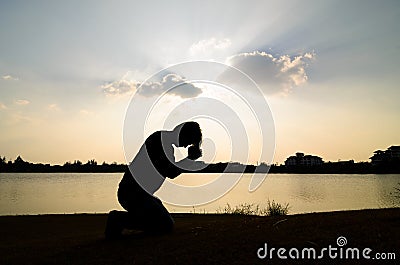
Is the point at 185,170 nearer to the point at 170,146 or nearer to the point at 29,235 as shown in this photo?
the point at 170,146

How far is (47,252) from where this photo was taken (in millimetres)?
5672

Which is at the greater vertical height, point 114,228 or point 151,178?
point 151,178

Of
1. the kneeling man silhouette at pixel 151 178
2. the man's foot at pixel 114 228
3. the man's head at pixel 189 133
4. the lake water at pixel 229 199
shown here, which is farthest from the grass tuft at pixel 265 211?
the man's head at pixel 189 133

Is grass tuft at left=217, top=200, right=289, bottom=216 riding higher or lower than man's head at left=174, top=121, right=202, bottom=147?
lower

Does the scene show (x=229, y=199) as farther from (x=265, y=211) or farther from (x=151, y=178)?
(x=151, y=178)

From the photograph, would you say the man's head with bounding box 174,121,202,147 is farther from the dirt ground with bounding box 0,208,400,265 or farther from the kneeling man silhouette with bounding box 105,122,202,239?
the dirt ground with bounding box 0,208,400,265

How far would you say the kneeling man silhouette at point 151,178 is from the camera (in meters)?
6.18

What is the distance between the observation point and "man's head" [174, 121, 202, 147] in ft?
20.2

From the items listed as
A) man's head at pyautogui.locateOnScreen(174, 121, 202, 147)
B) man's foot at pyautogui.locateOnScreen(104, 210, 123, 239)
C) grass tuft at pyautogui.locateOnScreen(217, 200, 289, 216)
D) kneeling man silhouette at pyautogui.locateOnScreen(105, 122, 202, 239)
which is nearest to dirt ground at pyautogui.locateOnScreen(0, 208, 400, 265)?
man's foot at pyautogui.locateOnScreen(104, 210, 123, 239)

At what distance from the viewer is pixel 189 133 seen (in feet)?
20.2

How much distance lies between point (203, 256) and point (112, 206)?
23.3m

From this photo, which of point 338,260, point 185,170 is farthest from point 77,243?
point 338,260

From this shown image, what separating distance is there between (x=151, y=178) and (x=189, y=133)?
98 cm

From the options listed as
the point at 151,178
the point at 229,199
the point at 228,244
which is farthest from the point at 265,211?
the point at 229,199
